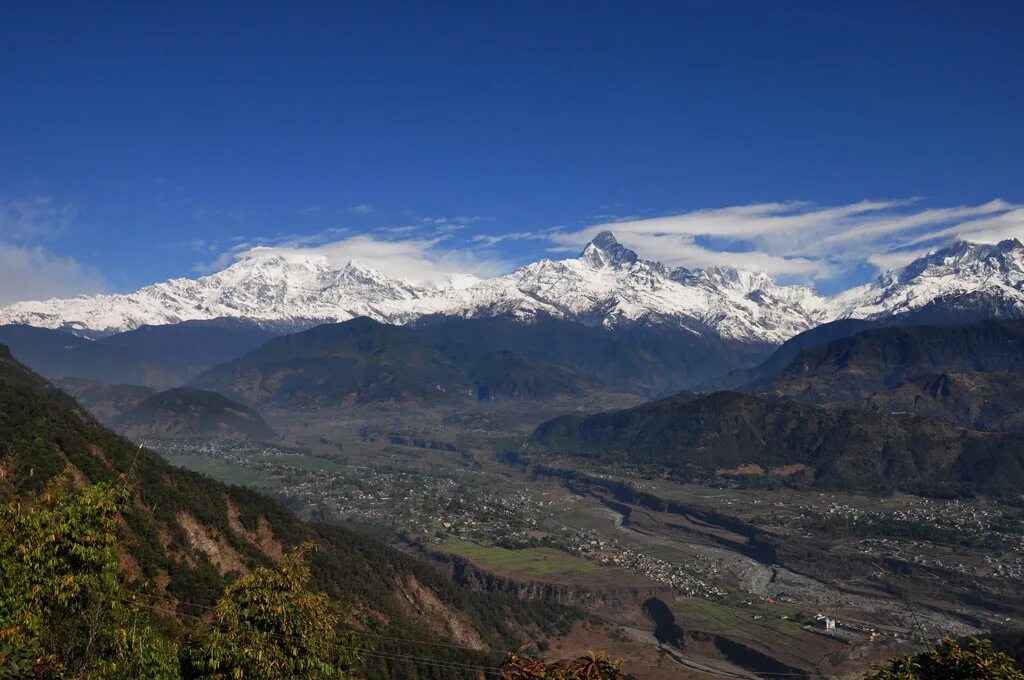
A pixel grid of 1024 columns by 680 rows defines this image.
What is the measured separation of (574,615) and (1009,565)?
3741 inches

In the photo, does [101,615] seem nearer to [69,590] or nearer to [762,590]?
[69,590]

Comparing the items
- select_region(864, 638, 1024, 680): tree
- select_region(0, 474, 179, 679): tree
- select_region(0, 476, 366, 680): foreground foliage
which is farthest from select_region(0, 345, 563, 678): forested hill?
select_region(864, 638, 1024, 680): tree

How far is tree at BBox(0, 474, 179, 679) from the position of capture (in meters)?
32.2

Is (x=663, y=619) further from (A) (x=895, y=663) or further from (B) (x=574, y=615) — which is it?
(A) (x=895, y=663)

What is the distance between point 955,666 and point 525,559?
149257 millimetres

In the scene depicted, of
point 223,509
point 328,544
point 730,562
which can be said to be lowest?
point 730,562

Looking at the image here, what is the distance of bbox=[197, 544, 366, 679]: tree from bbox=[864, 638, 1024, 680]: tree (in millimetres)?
22877

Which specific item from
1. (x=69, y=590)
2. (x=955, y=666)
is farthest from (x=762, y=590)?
(x=69, y=590)

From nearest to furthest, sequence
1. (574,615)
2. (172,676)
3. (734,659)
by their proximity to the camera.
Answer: (172,676)
(734,659)
(574,615)


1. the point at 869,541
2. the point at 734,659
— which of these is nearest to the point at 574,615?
the point at 734,659

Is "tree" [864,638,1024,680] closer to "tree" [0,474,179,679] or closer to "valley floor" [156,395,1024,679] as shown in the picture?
"tree" [0,474,179,679]

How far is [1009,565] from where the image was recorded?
166000 mm

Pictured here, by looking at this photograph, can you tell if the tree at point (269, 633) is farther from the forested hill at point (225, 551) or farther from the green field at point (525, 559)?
the green field at point (525, 559)

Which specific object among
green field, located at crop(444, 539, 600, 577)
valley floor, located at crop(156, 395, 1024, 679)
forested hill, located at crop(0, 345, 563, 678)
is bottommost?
valley floor, located at crop(156, 395, 1024, 679)
